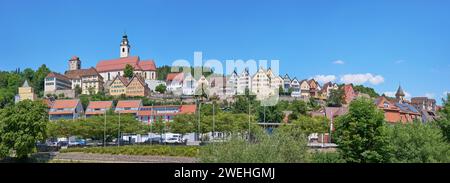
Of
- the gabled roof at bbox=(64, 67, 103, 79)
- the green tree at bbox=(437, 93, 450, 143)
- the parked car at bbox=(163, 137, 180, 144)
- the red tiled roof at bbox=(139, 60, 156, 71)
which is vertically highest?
the red tiled roof at bbox=(139, 60, 156, 71)

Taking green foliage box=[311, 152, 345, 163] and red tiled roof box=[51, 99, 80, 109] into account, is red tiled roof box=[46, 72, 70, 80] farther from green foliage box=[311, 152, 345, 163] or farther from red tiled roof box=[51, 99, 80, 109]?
green foliage box=[311, 152, 345, 163]

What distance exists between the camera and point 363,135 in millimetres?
22516

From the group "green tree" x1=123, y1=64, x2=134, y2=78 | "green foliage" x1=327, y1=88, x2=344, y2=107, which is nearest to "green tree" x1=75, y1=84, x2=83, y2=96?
"green tree" x1=123, y1=64, x2=134, y2=78

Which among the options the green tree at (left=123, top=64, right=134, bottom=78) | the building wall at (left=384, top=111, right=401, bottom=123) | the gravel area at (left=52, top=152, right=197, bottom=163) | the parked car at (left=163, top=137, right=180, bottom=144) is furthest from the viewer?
the green tree at (left=123, top=64, right=134, bottom=78)

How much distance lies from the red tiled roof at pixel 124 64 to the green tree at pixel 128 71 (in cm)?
216

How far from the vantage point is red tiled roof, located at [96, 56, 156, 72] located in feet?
359

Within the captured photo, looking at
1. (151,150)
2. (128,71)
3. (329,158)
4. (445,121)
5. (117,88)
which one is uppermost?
(128,71)

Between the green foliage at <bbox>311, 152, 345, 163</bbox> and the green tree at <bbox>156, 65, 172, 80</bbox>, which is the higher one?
the green tree at <bbox>156, 65, 172, 80</bbox>

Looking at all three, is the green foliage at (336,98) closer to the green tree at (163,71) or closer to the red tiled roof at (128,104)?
the red tiled roof at (128,104)

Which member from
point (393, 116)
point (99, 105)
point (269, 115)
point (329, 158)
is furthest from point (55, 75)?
point (329, 158)

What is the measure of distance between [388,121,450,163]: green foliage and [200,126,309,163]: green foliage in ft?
15.5

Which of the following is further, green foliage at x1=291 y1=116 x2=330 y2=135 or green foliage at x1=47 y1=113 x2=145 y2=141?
green foliage at x1=291 y1=116 x2=330 y2=135

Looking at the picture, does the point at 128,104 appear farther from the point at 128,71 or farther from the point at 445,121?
the point at 445,121

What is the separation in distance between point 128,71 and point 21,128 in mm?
75913
